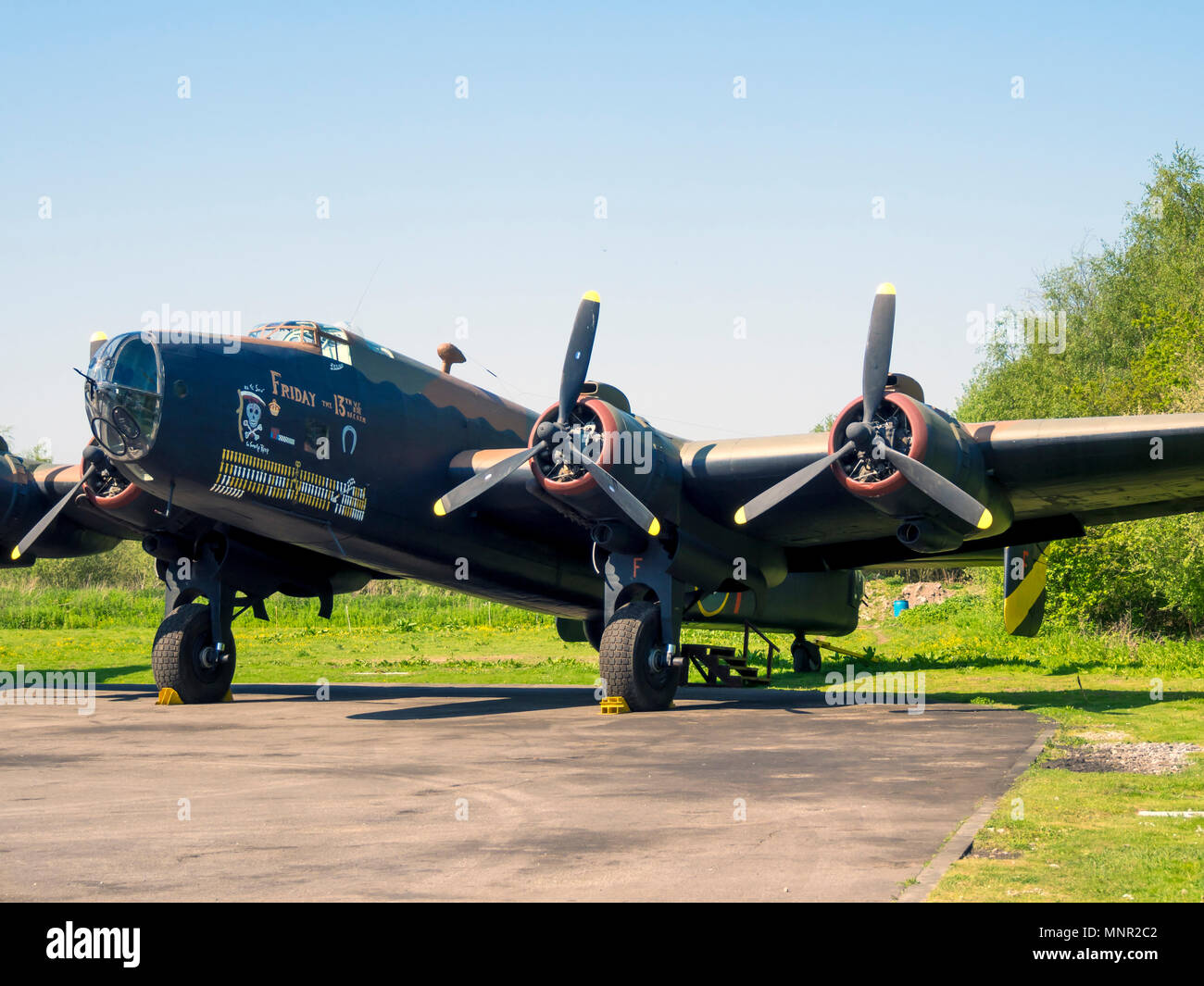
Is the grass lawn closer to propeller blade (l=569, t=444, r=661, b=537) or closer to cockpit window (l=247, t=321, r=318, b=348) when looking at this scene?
propeller blade (l=569, t=444, r=661, b=537)

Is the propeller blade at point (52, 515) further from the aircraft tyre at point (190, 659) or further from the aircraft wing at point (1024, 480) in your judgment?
the aircraft wing at point (1024, 480)

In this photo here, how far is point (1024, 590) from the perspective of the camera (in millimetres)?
23922

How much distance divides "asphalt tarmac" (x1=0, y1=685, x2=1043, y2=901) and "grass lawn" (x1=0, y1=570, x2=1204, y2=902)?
0.68 meters

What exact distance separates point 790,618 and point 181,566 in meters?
14.0

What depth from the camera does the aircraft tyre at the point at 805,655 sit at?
30.2 meters

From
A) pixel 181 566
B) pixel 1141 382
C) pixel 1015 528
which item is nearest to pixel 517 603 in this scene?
pixel 181 566

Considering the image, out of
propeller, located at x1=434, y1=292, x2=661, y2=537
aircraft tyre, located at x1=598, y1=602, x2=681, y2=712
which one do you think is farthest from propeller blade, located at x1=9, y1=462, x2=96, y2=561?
aircraft tyre, located at x1=598, y1=602, x2=681, y2=712

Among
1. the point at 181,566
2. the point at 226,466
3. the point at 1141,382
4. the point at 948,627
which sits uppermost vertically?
the point at 1141,382

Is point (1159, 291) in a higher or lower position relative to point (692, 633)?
higher

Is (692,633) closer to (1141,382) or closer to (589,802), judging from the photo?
(1141,382)

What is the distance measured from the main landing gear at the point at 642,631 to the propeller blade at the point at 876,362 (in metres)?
4.38

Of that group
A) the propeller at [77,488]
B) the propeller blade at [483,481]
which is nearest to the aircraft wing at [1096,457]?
A: the propeller blade at [483,481]

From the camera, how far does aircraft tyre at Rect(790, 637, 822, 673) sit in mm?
30234
